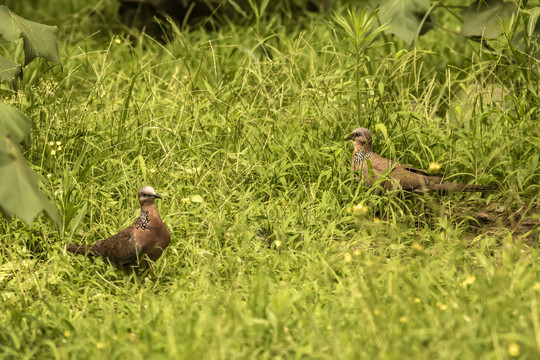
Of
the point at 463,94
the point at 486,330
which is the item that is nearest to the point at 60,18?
the point at 463,94

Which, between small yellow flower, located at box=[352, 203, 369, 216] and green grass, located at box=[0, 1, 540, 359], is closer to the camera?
green grass, located at box=[0, 1, 540, 359]

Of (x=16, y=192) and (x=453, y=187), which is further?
(x=453, y=187)

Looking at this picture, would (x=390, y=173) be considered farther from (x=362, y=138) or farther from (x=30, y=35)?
(x=30, y=35)

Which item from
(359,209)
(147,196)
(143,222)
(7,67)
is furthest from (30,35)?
(359,209)

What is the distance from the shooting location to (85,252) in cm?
396

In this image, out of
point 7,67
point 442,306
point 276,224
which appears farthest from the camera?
point 276,224

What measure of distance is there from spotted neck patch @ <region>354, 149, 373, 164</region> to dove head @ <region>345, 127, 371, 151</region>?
44mm

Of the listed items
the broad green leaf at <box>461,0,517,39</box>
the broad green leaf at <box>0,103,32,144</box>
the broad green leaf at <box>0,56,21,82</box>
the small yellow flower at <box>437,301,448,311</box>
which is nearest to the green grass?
the small yellow flower at <box>437,301,448,311</box>

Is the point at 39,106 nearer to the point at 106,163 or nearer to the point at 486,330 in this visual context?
the point at 106,163

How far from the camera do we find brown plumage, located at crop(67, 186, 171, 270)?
379 centimetres

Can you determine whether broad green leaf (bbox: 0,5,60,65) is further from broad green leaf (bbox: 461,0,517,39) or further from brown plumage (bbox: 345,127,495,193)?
broad green leaf (bbox: 461,0,517,39)

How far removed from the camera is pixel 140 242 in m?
3.77

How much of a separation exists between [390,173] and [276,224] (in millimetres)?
833

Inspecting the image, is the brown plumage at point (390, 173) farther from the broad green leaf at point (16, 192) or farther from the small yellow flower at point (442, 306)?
the broad green leaf at point (16, 192)
